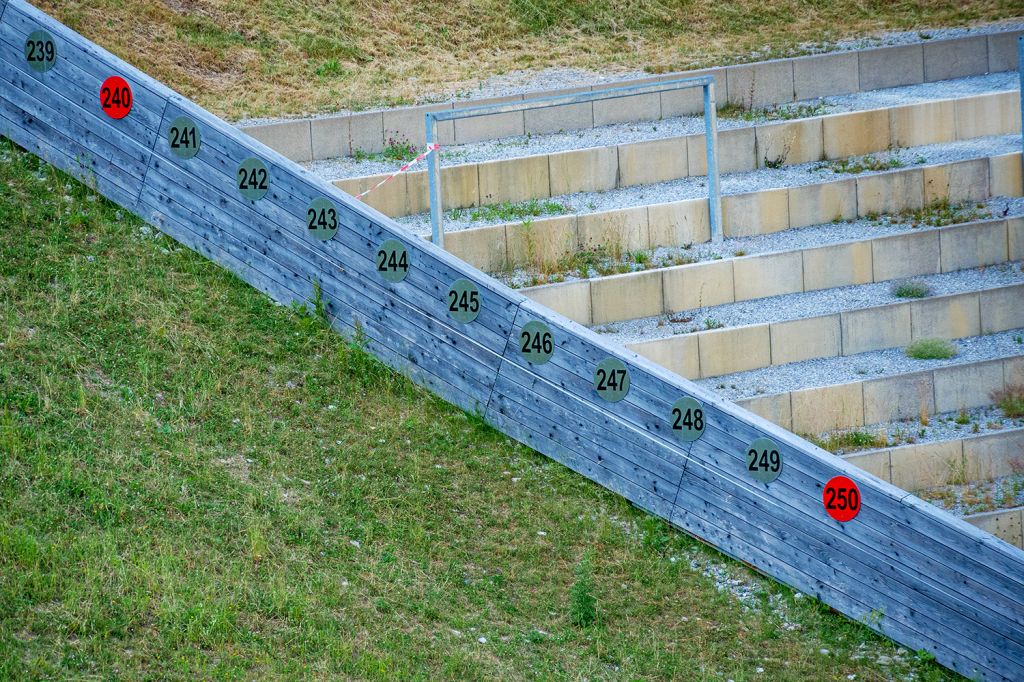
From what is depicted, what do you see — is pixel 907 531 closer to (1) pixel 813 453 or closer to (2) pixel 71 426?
(1) pixel 813 453

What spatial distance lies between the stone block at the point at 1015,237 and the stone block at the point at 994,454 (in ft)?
7.87

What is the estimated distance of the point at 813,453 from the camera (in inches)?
291

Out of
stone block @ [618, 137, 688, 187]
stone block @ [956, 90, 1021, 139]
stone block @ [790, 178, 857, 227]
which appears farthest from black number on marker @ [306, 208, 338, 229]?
stone block @ [956, 90, 1021, 139]

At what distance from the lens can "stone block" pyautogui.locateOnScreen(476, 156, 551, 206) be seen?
10242 mm

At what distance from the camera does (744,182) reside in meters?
10.9

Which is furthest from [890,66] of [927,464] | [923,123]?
[927,464]

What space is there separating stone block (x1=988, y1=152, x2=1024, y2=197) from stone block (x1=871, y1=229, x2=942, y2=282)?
4.38 feet

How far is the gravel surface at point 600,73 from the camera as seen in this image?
12.1 m

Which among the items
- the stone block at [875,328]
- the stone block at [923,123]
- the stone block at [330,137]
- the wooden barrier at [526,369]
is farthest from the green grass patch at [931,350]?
the stone block at [330,137]

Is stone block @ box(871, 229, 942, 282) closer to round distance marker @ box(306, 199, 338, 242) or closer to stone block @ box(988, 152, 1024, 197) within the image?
stone block @ box(988, 152, 1024, 197)

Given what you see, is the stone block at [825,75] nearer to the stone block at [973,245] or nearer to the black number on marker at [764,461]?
the stone block at [973,245]

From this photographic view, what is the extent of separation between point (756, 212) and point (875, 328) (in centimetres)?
161

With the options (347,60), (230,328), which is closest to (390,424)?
(230,328)

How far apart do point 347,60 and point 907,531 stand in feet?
27.1
